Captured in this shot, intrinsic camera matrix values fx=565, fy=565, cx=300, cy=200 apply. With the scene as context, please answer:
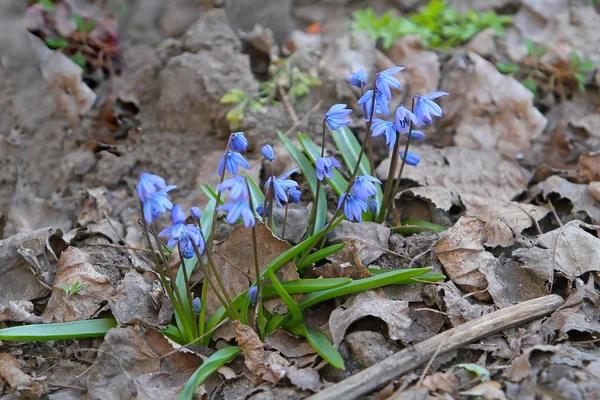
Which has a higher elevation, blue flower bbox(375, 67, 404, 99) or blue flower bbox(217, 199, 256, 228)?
blue flower bbox(375, 67, 404, 99)

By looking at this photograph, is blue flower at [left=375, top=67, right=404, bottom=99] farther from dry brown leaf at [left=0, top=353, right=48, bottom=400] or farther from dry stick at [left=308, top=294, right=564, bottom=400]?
dry brown leaf at [left=0, top=353, right=48, bottom=400]

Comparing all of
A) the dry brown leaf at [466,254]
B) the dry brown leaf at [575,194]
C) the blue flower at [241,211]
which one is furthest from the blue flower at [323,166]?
the dry brown leaf at [575,194]

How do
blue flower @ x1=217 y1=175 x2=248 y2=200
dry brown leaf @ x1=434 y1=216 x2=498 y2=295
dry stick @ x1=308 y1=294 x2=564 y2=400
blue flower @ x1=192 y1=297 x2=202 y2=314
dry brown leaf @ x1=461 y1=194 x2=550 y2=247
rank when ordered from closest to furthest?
blue flower @ x1=217 y1=175 x2=248 y2=200
dry stick @ x1=308 y1=294 x2=564 y2=400
blue flower @ x1=192 y1=297 x2=202 y2=314
dry brown leaf @ x1=434 y1=216 x2=498 y2=295
dry brown leaf @ x1=461 y1=194 x2=550 y2=247

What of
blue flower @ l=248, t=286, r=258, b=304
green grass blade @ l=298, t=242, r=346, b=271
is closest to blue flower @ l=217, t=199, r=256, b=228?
blue flower @ l=248, t=286, r=258, b=304

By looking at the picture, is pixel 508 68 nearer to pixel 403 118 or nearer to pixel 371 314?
pixel 403 118

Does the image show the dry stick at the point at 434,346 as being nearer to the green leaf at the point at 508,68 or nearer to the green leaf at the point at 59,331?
the green leaf at the point at 59,331

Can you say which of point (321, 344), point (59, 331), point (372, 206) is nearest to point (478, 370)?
point (321, 344)
